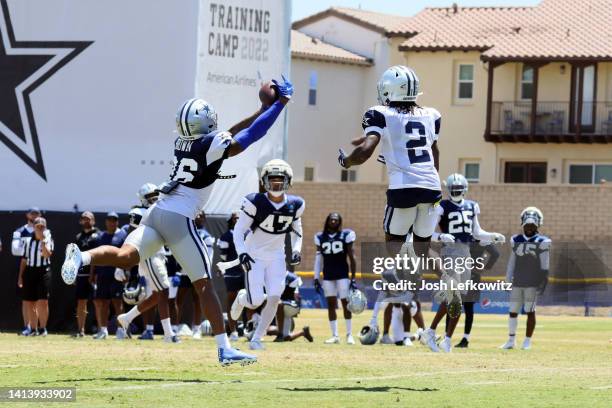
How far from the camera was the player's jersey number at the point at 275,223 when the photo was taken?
17280mm

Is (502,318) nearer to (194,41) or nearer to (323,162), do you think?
(194,41)

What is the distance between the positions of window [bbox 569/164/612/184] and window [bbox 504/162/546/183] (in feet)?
3.69

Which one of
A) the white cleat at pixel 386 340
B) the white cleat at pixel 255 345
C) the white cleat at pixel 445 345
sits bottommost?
the white cleat at pixel 386 340

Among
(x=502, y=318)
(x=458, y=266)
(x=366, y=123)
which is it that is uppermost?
(x=366, y=123)

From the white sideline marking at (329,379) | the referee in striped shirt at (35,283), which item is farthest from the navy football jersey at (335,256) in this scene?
the white sideline marking at (329,379)

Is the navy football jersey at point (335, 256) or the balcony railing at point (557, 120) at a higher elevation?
the balcony railing at point (557, 120)

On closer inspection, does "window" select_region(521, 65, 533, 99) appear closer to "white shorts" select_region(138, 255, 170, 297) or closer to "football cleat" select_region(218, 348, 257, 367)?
"white shorts" select_region(138, 255, 170, 297)

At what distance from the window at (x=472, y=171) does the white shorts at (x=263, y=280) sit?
37864 millimetres

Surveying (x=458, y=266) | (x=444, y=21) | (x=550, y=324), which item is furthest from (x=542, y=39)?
(x=458, y=266)

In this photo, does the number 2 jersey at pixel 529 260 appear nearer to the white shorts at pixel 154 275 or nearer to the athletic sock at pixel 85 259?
the white shorts at pixel 154 275

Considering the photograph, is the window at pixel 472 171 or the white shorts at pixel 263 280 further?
the window at pixel 472 171

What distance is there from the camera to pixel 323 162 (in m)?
59.7

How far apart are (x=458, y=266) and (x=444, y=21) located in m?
40.1

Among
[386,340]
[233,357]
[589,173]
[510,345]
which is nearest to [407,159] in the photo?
[233,357]
